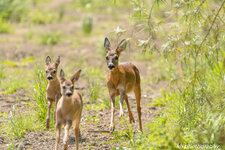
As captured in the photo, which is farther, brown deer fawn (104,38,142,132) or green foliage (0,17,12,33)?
green foliage (0,17,12,33)

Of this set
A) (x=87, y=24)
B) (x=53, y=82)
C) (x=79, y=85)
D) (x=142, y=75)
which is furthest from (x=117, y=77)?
(x=87, y=24)

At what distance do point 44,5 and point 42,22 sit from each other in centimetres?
393

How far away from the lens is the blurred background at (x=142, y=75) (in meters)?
5.95

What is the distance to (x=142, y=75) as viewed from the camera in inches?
475

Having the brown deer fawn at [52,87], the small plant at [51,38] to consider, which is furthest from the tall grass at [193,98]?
the small plant at [51,38]

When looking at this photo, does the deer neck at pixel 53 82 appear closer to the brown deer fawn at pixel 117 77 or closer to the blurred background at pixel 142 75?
the blurred background at pixel 142 75

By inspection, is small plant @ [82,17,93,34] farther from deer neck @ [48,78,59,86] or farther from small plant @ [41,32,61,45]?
deer neck @ [48,78,59,86]

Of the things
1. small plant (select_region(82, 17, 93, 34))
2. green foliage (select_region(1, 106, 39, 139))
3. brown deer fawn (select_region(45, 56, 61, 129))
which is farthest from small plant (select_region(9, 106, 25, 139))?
small plant (select_region(82, 17, 93, 34))

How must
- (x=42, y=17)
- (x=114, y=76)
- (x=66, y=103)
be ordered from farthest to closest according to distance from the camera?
(x=42, y=17) → (x=114, y=76) → (x=66, y=103)

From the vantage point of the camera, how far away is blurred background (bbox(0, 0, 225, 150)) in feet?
19.5

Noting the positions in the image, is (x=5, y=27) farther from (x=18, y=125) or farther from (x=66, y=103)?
(x=66, y=103)

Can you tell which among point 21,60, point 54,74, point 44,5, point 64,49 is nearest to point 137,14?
point 54,74

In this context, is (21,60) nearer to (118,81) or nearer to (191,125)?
(118,81)

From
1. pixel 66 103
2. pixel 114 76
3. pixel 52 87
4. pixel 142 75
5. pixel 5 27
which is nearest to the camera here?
pixel 66 103
